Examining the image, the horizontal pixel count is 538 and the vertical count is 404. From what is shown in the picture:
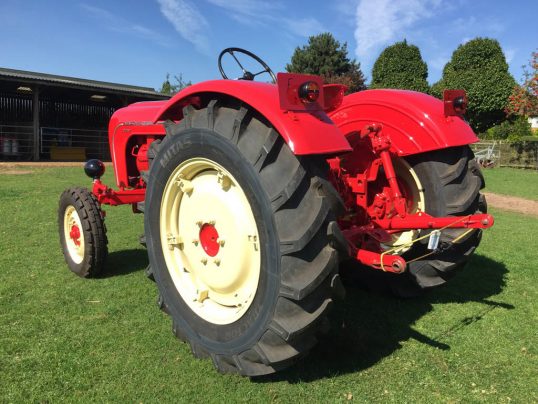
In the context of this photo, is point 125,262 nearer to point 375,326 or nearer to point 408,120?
point 375,326

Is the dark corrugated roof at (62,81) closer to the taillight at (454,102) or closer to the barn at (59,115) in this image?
the barn at (59,115)

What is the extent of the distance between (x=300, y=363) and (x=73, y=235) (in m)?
2.61

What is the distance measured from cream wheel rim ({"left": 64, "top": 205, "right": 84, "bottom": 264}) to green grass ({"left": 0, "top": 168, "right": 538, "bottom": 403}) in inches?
7.5

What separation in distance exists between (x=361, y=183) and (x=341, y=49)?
4190 centimetres

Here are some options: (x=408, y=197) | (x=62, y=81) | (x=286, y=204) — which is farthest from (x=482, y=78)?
(x=286, y=204)

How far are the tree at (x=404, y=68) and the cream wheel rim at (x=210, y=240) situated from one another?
2247cm

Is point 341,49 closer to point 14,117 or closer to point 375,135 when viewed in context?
point 14,117

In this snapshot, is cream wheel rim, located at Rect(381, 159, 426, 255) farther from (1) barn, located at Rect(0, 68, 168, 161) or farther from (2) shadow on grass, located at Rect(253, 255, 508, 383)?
(1) barn, located at Rect(0, 68, 168, 161)

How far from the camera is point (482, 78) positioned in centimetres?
2117

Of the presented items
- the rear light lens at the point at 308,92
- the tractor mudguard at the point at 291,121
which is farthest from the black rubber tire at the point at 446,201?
the rear light lens at the point at 308,92

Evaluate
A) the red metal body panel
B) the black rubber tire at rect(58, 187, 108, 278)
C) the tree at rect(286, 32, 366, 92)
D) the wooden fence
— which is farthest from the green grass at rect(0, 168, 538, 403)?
the tree at rect(286, 32, 366, 92)

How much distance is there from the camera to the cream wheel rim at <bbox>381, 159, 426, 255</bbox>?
2914 mm

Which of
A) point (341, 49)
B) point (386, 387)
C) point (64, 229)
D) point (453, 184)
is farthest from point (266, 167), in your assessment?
point (341, 49)

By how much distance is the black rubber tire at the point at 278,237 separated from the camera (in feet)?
6.10
